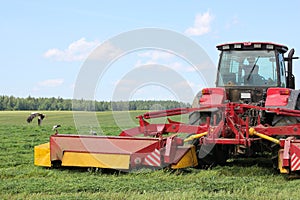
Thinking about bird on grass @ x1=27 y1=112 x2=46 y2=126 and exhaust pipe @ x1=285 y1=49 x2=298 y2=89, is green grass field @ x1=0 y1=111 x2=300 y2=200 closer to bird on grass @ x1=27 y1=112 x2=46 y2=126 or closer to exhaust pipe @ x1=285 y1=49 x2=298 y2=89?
exhaust pipe @ x1=285 y1=49 x2=298 y2=89

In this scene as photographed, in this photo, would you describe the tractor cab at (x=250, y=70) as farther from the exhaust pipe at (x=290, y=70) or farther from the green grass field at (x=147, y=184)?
the green grass field at (x=147, y=184)

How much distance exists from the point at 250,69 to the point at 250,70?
2 centimetres

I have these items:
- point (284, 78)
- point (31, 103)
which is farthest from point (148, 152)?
point (31, 103)

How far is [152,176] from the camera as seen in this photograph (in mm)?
6297

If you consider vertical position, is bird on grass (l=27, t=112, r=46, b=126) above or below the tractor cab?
below

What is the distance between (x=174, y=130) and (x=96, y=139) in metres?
1.21

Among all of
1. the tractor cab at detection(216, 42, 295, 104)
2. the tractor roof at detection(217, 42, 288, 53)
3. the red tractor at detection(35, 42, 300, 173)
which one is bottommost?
the red tractor at detection(35, 42, 300, 173)

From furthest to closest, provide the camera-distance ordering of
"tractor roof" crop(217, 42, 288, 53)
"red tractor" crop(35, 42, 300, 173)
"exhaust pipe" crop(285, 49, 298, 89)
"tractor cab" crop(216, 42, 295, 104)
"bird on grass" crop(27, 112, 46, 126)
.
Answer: "bird on grass" crop(27, 112, 46, 126) < "exhaust pipe" crop(285, 49, 298, 89) < "tractor roof" crop(217, 42, 288, 53) < "tractor cab" crop(216, 42, 295, 104) < "red tractor" crop(35, 42, 300, 173)

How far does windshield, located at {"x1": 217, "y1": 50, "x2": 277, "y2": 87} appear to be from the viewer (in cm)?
773

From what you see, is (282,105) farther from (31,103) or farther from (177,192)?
(31,103)

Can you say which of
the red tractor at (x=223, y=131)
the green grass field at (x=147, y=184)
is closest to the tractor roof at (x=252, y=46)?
the red tractor at (x=223, y=131)

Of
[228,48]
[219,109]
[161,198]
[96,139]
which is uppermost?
[228,48]

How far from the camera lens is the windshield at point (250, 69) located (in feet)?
25.4

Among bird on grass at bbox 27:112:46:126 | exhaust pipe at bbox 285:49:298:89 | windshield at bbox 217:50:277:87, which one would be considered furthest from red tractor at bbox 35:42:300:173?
bird on grass at bbox 27:112:46:126
